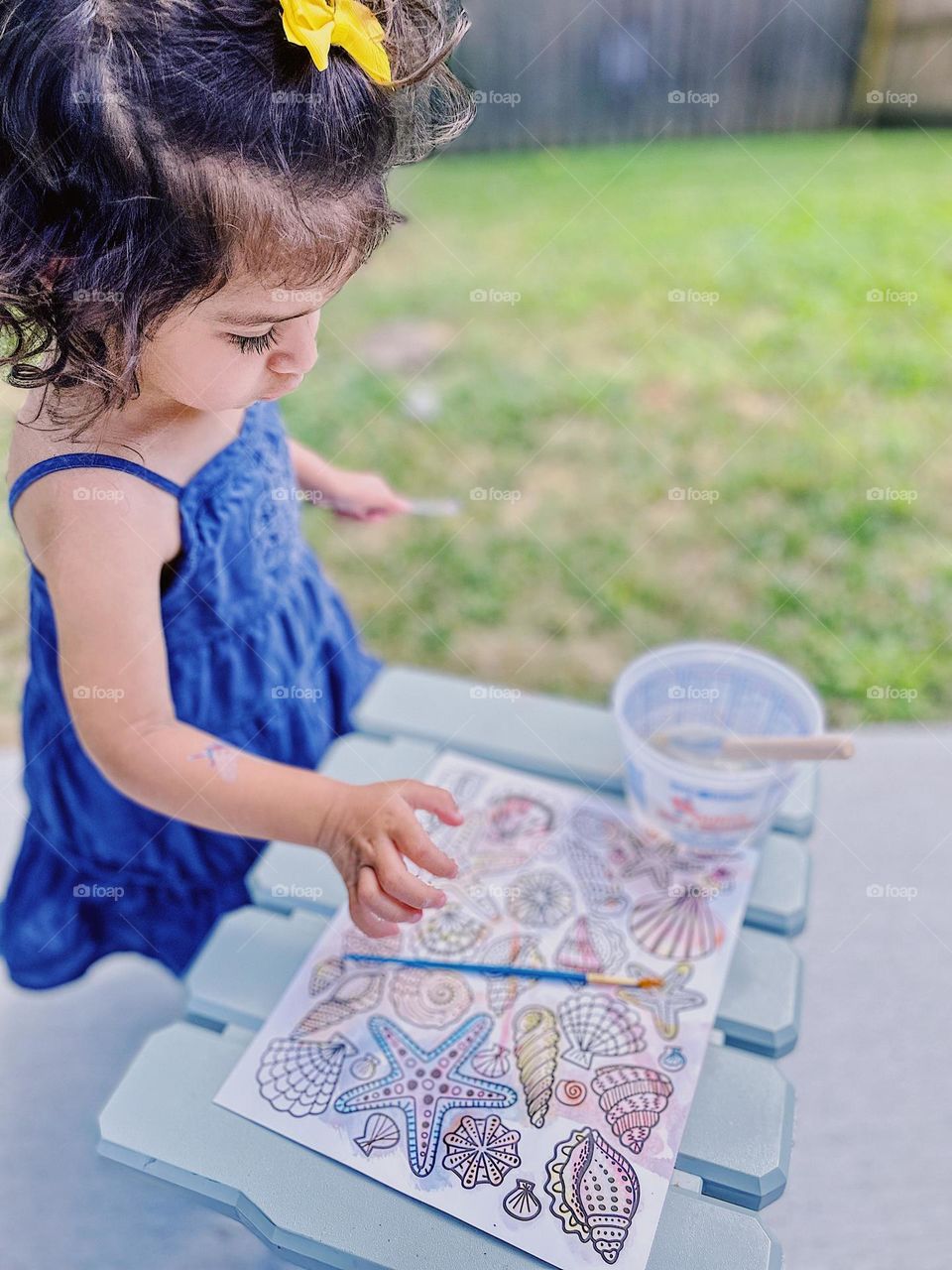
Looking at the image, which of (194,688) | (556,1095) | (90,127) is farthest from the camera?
(194,688)

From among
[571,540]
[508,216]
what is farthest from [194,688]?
[508,216]

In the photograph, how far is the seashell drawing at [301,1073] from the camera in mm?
794

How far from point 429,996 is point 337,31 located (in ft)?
2.33

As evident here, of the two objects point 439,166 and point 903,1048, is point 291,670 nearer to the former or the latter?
point 903,1048

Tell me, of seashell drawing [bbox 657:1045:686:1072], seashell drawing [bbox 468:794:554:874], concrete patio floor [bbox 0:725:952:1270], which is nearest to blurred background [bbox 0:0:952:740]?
concrete patio floor [bbox 0:725:952:1270]

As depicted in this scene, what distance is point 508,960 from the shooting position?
35.3 inches

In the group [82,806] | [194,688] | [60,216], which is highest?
[60,216]

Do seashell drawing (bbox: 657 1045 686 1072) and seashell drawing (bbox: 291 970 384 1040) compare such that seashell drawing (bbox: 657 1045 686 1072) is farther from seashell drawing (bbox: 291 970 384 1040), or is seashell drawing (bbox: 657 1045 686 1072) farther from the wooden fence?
the wooden fence

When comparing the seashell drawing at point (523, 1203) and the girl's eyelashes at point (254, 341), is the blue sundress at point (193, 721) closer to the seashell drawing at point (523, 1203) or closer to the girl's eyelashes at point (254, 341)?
the girl's eyelashes at point (254, 341)

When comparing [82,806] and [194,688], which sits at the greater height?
[194,688]

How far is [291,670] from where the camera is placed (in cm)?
109

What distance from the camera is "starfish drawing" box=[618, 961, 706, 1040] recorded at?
848 millimetres

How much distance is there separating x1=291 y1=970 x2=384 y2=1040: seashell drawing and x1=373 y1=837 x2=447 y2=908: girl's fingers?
0.47 ft

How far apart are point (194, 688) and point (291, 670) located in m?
Answer: 0.12
